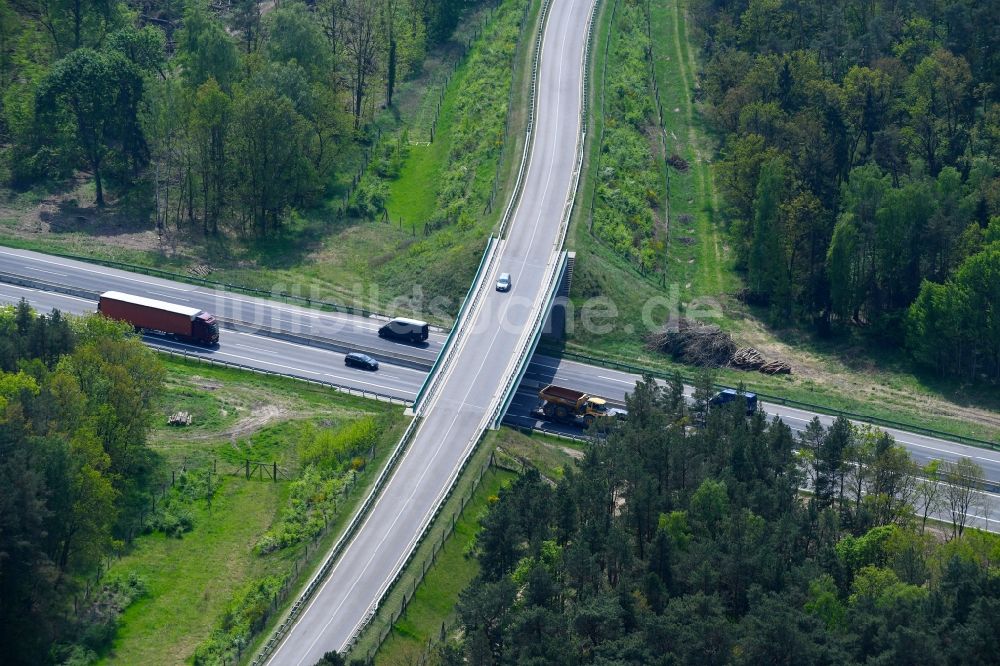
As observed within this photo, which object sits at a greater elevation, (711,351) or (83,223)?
(83,223)

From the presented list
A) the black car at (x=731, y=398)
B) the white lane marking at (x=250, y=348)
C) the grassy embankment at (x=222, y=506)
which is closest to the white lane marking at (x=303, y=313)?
the white lane marking at (x=250, y=348)

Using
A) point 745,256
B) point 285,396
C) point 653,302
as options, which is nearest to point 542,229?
point 653,302

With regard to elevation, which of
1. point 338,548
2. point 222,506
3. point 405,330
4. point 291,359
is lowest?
point 222,506

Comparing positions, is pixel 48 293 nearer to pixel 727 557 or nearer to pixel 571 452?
pixel 571 452

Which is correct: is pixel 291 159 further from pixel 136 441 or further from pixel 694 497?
pixel 694 497

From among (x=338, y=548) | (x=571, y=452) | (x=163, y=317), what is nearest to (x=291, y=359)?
(x=163, y=317)

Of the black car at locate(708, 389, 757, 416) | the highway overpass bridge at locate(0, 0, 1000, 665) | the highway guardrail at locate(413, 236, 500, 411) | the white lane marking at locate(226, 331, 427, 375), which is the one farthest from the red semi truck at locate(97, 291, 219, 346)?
the black car at locate(708, 389, 757, 416)
